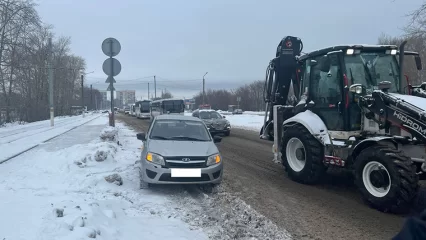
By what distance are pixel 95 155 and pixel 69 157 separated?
35.4 inches

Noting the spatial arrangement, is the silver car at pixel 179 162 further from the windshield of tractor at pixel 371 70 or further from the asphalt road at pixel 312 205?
the windshield of tractor at pixel 371 70

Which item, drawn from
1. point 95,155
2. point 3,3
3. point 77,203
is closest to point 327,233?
point 77,203

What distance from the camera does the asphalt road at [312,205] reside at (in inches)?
203

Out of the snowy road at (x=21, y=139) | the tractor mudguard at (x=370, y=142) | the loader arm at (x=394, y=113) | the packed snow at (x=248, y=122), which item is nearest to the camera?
the loader arm at (x=394, y=113)

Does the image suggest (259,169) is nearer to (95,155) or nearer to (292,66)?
(292,66)

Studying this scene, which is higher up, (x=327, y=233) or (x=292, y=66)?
(x=292, y=66)

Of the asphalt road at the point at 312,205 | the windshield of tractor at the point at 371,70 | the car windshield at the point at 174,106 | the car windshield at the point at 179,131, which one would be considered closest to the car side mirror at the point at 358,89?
the windshield of tractor at the point at 371,70

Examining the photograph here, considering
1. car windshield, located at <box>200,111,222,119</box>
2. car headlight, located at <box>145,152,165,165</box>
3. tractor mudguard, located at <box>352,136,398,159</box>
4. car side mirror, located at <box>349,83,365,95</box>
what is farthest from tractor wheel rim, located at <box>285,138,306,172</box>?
car windshield, located at <box>200,111,222,119</box>

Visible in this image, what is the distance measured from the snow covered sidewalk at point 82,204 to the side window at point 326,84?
3.93 m

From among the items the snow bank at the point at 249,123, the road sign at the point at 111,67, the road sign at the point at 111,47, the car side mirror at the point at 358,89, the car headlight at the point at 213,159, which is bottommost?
the snow bank at the point at 249,123

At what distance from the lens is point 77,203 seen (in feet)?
17.6

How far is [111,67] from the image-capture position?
1340 cm

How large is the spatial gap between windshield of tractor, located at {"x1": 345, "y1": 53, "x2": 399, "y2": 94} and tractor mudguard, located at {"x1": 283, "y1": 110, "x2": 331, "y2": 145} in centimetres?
114

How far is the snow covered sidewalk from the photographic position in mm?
4355
